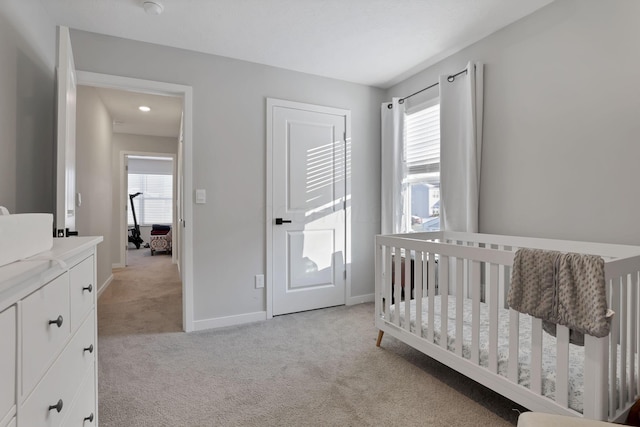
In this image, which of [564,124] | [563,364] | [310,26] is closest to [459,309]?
[563,364]

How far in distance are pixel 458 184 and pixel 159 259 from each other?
5852 mm

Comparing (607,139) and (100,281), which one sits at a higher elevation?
(607,139)

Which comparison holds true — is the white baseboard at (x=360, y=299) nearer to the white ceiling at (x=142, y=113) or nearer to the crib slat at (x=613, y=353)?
the crib slat at (x=613, y=353)

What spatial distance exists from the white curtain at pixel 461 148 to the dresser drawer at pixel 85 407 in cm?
238

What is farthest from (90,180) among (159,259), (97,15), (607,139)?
(607,139)

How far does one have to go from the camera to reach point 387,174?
330 cm

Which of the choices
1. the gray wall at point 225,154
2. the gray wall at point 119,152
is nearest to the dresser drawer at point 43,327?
the gray wall at point 225,154

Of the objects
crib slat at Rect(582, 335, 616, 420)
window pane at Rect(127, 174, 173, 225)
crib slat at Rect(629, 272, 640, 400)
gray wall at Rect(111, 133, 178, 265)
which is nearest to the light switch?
crib slat at Rect(582, 335, 616, 420)

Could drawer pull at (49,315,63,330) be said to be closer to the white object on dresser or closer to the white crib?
the white object on dresser

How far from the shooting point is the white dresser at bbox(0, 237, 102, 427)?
1.95 feet

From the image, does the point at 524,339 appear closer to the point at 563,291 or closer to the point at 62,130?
the point at 563,291

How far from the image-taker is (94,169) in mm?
3805

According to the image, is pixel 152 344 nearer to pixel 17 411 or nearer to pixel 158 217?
pixel 17 411

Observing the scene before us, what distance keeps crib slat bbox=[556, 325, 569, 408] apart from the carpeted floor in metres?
0.33
